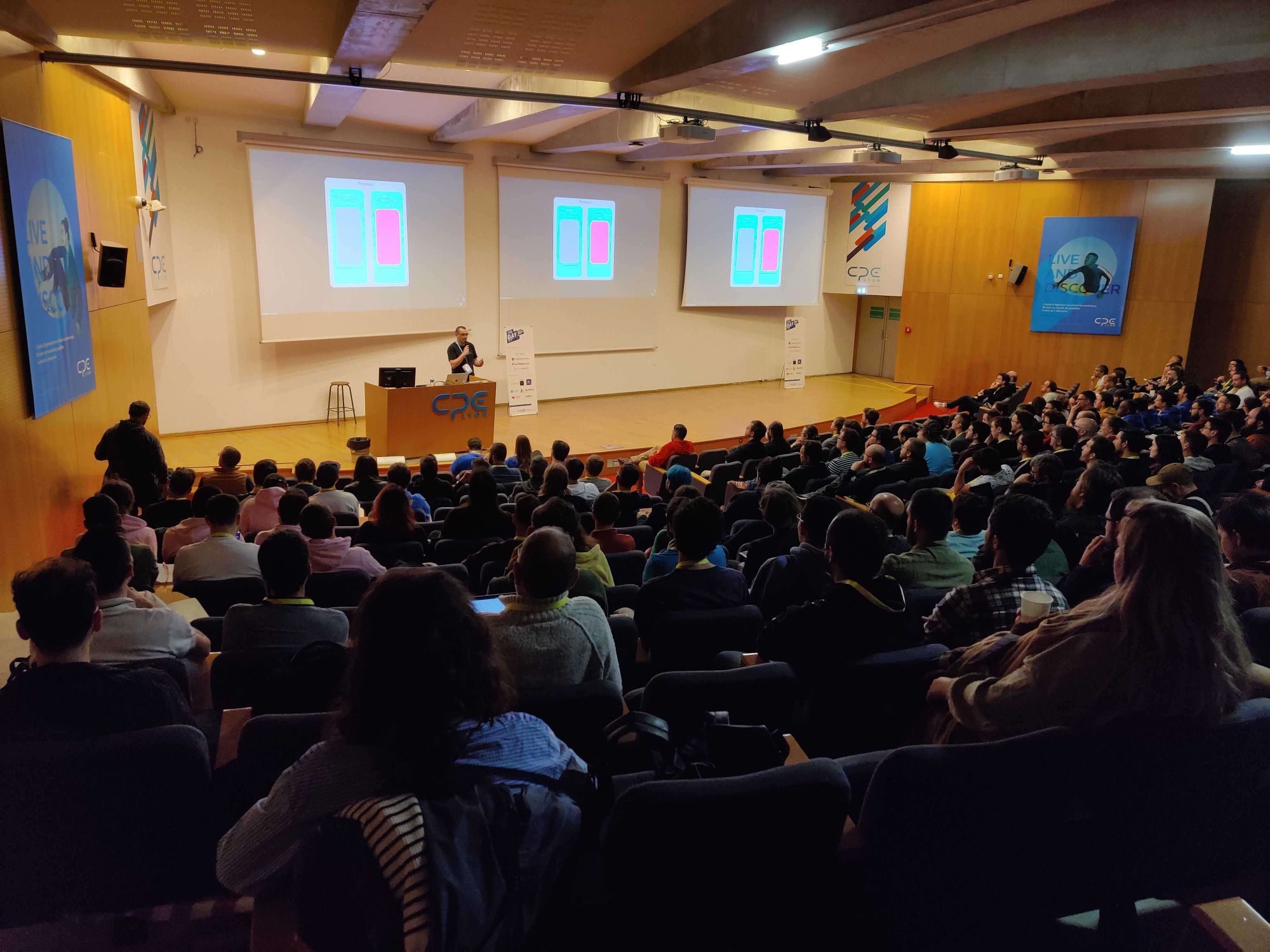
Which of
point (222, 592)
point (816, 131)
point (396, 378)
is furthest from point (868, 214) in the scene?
point (222, 592)

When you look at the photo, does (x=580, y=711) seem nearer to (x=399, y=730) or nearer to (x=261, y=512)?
(x=399, y=730)

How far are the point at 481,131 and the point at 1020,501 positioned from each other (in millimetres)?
8839

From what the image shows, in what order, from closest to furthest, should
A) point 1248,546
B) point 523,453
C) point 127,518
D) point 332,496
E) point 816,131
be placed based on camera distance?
1. point 1248,546
2. point 127,518
3. point 332,496
4. point 523,453
5. point 816,131

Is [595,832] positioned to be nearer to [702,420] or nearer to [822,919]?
[822,919]

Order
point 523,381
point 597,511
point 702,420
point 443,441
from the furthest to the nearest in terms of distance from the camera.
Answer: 1. point 702,420
2. point 523,381
3. point 443,441
4. point 597,511

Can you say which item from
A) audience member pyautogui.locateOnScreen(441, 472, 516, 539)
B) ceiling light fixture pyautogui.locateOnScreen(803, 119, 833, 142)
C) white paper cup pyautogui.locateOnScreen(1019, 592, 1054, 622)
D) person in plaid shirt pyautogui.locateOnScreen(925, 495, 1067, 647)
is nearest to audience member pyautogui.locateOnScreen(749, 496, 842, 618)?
person in plaid shirt pyautogui.locateOnScreen(925, 495, 1067, 647)

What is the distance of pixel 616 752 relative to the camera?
1.72 meters

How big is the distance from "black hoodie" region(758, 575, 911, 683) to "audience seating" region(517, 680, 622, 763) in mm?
618

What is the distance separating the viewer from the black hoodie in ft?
8.05

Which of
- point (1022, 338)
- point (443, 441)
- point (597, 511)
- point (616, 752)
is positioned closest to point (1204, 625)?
point (616, 752)

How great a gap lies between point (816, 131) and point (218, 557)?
22.8 ft

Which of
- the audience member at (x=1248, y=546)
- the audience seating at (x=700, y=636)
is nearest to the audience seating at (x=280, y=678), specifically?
the audience seating at (x=700, y=636)

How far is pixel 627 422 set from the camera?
1171cm

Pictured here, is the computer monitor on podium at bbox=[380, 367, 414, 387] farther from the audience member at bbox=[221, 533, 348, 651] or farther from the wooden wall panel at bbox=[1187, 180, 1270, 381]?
the wooden wall panel at bbox=[1187, 180, 1270, 381]
